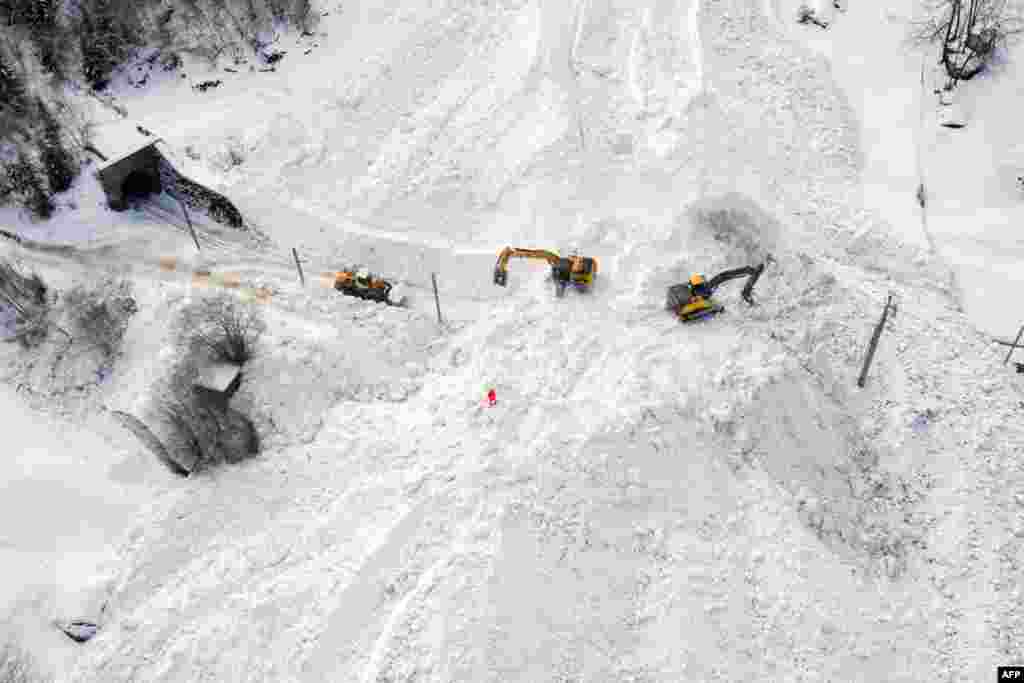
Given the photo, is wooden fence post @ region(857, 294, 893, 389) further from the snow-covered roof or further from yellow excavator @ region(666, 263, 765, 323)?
the snow-covered roof

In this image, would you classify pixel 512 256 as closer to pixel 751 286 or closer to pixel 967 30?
pixel 751 286

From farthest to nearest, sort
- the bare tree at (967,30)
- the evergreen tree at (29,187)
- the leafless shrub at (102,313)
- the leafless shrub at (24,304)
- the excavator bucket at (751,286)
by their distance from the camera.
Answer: the bare tree at (967,30) < the evergreen tree at (29,187) < the leafless shrub at (24,304) < the leafless shrub at (102,313) < the excavator bucket at (751,286)

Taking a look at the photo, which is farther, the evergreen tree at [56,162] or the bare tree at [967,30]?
the bare tree at [967,30]

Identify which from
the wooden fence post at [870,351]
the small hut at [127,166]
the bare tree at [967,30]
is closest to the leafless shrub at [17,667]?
the small hut at [127,166]

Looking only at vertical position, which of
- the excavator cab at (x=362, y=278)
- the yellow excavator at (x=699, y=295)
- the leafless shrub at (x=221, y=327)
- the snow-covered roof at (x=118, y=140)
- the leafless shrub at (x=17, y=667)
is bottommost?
the leafless shrub at (x=17, y=667)

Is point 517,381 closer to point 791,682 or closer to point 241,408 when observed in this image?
point 241,408

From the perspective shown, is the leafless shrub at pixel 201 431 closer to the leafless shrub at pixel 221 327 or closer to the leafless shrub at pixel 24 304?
the leafless shrub at pixel 221 327

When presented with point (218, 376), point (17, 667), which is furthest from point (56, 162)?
point (17, 667)

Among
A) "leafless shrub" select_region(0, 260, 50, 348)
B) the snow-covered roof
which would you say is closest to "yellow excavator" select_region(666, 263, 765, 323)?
the snow-covered roof

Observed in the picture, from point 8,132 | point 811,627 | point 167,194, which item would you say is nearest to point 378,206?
point 167,194
